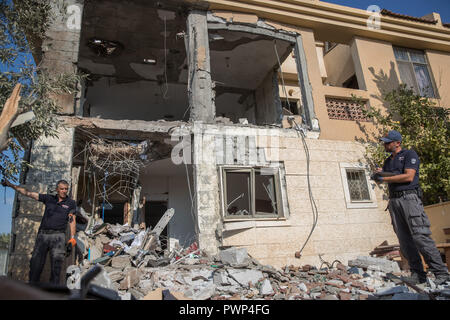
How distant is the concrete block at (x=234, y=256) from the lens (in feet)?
19.8

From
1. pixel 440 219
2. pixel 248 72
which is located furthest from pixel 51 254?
pixel 248 72

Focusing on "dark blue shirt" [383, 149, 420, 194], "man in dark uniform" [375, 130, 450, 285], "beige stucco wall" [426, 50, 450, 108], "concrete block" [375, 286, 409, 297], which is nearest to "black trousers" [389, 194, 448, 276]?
"man in dark uniform" [375, 130, 450, 285]

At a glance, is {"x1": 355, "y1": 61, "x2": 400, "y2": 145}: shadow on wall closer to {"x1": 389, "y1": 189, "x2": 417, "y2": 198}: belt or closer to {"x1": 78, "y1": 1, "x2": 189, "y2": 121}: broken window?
{"x1": 389, "y1": 189, "x2": 417, "y2": 198}: belt

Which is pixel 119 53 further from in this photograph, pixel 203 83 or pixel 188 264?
pixel 188 264

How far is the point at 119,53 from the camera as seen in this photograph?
35.6 ft

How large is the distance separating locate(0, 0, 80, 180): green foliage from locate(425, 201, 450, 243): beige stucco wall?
8635 mm

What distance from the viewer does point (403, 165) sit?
480 cm

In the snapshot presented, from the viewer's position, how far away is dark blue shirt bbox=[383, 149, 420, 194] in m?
4.66

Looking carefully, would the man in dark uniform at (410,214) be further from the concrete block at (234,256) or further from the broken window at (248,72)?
the broken window at (248,72)

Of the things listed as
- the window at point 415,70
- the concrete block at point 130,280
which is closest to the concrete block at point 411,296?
the concrete block at point 130,280

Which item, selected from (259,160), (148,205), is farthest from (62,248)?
(148,205)

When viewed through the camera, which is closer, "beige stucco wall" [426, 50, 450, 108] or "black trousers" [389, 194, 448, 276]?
"black trousers" [389, 194, 448, 276]

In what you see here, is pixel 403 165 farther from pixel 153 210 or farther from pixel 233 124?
pixel 153 210

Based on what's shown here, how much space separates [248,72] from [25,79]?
27.0 feet
